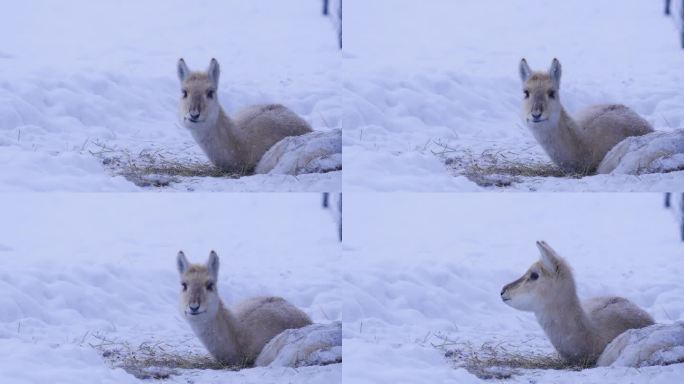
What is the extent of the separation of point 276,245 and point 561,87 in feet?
4.32

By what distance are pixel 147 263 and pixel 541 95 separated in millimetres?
1722

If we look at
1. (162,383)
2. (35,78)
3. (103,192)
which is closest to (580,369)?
(162,383)

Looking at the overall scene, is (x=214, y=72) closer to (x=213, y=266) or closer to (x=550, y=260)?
(x=213, y=266)

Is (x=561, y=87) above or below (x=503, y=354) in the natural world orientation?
above

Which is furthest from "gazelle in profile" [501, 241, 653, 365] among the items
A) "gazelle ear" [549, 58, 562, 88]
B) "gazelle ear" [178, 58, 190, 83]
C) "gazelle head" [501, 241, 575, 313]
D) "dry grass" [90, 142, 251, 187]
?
"gazelle ear" [178, 58, 190, 83]

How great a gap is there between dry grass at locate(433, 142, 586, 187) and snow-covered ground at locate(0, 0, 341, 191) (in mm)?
479

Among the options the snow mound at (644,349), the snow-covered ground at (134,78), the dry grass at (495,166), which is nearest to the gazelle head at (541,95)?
the dry grass at (495,166)

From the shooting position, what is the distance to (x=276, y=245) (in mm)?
4512

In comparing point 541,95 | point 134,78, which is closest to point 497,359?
point 541,95

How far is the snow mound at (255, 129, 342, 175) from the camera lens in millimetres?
4473

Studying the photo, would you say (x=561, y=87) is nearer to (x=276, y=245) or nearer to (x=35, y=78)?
(x=276, y=245)

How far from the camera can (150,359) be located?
4.40 meters

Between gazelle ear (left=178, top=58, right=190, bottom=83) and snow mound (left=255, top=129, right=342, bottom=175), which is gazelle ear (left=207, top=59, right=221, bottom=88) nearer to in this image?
gazelle ear (left=178, top=58, right=190, bottom=83)

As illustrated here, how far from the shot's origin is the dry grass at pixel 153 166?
14.6 ft
